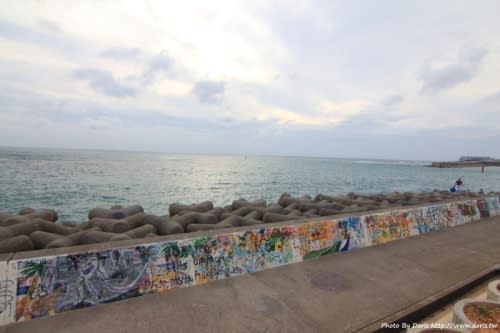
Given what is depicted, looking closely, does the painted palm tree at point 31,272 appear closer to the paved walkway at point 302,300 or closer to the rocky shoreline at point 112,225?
the paved walkway at point 302,300

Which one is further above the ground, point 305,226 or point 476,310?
point 305,226

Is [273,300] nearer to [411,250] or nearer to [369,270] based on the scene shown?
[369,270]

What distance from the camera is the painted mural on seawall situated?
2836mm

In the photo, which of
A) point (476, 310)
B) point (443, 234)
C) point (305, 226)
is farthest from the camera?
point (443, 234)

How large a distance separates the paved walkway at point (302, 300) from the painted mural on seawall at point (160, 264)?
14cm

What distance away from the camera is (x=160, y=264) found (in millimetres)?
3541

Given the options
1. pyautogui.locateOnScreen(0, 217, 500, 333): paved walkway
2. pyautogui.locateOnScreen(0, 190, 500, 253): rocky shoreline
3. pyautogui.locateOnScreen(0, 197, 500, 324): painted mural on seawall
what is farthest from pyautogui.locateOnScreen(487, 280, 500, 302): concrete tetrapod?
pyautogui.locateOnScreen(0, 190, 500, 253): rocky shoreline

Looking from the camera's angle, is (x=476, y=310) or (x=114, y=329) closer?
(x=114, y=329)

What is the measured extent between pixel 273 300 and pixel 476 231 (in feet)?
25.4

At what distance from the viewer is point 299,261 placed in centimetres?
463

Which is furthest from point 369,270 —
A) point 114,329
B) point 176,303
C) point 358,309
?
point 114,329

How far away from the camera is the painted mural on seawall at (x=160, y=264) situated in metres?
2.84

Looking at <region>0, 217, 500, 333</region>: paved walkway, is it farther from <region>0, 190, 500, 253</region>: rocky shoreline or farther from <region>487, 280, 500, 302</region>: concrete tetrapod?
<region>0, 190, 500, 253</region>: rocky shoreline

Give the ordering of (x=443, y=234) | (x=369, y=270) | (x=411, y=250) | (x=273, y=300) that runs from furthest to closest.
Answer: (x=443, y=234), (x=411, y=250), (x=369, y=270), (x=273, y=300)
